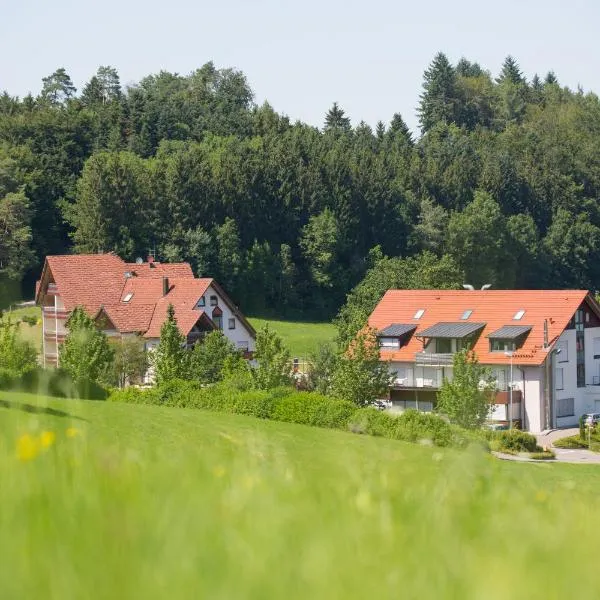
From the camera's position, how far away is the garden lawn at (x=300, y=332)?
3250 inches

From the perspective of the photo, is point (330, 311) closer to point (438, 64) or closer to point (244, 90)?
point (244, 90)

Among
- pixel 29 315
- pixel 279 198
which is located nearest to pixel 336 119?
pixel 279 198

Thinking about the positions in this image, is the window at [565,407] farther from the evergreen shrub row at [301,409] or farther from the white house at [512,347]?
the evergreen shrub row at [301,409]

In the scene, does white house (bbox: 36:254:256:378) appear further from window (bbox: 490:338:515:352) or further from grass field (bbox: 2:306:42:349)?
window (bbox: 490:338:515:352)

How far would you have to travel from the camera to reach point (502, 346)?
5994 centimetres

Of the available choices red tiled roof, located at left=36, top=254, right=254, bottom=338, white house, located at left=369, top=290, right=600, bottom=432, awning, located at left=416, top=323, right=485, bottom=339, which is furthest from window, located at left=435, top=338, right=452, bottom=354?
red tiled roof, located at left=36, top=254, right=254, bottom=338

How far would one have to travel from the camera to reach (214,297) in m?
66.3

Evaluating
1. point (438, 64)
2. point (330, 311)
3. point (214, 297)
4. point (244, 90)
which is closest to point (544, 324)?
point (214, 297)

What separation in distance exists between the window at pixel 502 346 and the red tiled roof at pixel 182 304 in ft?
44.5

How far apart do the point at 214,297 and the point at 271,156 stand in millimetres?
42655

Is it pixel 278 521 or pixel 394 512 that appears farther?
pixel 394 512

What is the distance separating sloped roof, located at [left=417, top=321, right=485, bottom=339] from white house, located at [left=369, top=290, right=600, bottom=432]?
0.15ft

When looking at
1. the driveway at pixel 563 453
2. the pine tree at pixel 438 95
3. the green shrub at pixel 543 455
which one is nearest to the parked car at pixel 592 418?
the driveway at pixel 563 453

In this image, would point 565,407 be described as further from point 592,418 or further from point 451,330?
point 451,330
